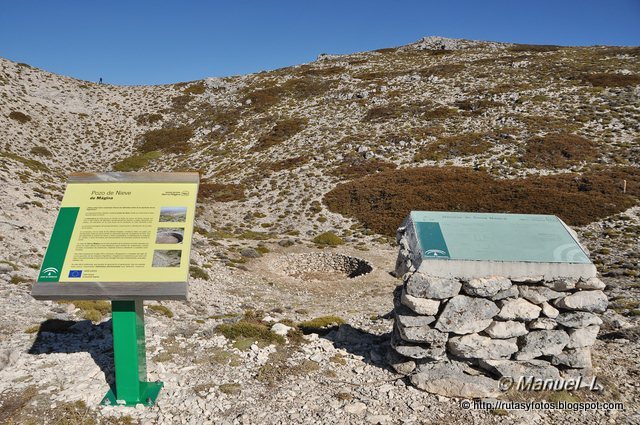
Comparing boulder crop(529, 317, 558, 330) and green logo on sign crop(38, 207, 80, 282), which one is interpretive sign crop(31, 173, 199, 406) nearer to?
green logo on sign crop(38, 207, 80, 282)

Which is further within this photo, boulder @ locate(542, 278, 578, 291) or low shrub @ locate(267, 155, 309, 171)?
low shrub @ locate(267, 155, 309, 171)

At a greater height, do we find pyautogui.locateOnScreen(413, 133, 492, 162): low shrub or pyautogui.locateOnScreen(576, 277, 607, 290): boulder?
pyautogui.locateOnScreen(413, 133, 492, 162): low shrub

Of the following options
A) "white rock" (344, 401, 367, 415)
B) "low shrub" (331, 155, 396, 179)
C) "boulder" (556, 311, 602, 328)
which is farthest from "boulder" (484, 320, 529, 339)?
"low shrub" (331, 155, 396, 179)

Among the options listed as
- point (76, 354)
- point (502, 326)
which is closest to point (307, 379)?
point (502, 326)

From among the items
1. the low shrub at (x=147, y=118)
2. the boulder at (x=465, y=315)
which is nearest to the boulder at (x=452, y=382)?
the boulder at (x=465, y=315)

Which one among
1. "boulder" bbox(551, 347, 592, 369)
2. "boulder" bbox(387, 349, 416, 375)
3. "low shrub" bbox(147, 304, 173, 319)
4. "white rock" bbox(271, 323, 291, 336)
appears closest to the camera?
"boulder" bbox(551, 347, 592, 369)

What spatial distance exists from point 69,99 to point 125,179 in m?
72.0

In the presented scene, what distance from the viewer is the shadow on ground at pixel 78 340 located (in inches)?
380

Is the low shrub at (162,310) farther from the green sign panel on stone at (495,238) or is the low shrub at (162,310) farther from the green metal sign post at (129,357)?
the green sign panel on stone at (495,238)

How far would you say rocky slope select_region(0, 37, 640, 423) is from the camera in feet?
28.8

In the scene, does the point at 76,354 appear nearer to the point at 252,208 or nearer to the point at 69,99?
the point at 252,208

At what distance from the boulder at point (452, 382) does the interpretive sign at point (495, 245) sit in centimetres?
213

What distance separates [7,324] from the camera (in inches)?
431

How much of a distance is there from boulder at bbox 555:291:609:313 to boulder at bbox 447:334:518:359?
148 cm
